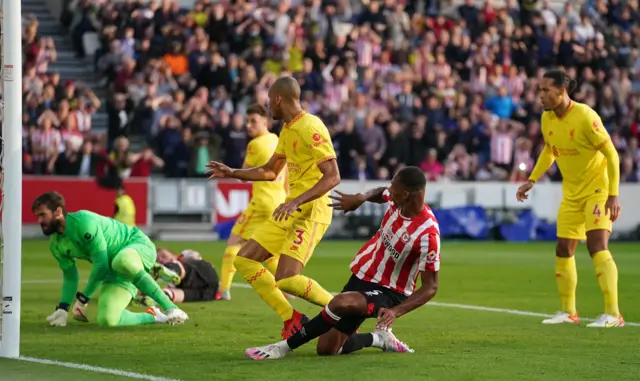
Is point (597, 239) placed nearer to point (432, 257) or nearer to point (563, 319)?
point (563, 319)

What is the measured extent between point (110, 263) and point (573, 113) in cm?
486

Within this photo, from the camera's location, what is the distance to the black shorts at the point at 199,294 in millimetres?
14789

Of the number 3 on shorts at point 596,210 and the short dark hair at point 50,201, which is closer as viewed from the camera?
the short dark hair at point 50,201

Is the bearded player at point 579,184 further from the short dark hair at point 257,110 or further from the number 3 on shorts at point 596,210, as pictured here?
the short dark hair at point 257,110

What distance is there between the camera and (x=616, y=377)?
859 cm

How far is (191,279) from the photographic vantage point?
14883 mm

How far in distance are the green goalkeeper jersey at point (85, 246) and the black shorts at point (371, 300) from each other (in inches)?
124

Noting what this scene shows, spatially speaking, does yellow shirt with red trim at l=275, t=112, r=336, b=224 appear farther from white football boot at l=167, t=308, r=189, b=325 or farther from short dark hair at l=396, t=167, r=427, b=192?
white football boot at l=167, t=308, r=189, b=325

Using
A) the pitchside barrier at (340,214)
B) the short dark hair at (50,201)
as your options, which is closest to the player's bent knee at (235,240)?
the short dark hair at (50,201)

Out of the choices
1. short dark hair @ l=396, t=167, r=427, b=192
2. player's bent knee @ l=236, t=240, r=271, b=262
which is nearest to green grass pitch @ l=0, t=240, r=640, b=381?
player's bent knee @ l=236, t=240, r=271, b=262

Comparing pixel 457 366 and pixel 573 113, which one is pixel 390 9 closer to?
pixel 573 113

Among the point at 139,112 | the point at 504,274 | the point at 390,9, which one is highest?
the point at 390,9

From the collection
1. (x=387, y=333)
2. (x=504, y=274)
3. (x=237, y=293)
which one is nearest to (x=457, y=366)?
(x=387, y=333)

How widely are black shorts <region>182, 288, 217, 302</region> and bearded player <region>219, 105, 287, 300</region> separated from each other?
0.73 ft
